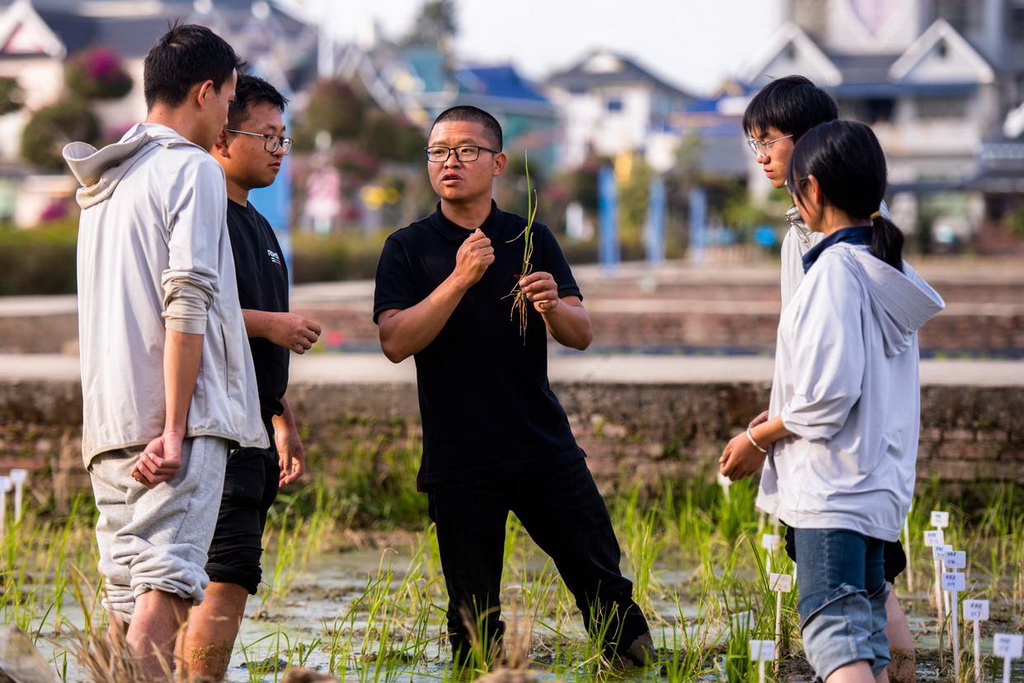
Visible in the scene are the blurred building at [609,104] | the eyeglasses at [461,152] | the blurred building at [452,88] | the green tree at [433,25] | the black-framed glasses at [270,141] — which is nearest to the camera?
the eyeglasses at [461,152]

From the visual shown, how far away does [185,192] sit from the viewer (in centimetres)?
306

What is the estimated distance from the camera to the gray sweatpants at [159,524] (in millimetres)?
3029

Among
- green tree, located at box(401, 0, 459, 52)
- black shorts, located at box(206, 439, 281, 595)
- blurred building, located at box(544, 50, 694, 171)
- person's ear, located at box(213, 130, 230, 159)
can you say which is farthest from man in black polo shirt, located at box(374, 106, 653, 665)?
green tree, located at box(401, 0, 459, 52)

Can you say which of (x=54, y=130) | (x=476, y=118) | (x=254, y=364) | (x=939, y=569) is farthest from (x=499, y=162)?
(x=54, y=130)

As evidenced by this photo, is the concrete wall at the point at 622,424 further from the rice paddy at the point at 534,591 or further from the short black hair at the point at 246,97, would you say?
the short black hair at the point at 246,97

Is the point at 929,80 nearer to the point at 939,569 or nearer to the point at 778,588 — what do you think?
Answer: the point at 939,569

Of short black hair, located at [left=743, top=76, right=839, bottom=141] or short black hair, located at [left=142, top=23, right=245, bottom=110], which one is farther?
short black hair, located at [left=743, top=76, right=839, bottom=141]

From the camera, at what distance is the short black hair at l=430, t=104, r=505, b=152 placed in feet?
11.8

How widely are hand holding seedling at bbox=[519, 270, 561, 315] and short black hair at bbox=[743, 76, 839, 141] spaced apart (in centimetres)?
64

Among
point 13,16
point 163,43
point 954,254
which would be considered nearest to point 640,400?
point 163,43

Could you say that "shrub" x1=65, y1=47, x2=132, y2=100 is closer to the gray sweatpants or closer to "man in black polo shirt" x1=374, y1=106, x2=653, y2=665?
"man in black polo shirt" x1=374, y1=106, x2=653, y2=665

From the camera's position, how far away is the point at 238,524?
3545mm

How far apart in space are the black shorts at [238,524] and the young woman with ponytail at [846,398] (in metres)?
1.25

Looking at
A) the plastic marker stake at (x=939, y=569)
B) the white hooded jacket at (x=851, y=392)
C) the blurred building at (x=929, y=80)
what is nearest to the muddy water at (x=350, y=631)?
the plastic marker stake at (x=939, y=569)
